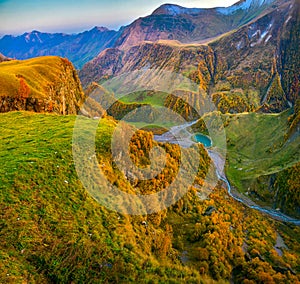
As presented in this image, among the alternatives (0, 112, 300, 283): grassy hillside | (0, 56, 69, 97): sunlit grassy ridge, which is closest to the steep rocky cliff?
(0, 56, 69, 97): sunlit grassy ridge

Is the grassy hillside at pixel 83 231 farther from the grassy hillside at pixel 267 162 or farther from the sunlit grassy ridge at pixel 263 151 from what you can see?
the sunlit grassy ridge at pixel 263 151

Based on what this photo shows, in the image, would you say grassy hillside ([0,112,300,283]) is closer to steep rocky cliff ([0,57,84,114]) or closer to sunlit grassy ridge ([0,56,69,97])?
steep rocky cliff ([0,57,84,114])

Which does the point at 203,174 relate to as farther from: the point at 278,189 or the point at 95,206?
the point at 95,206

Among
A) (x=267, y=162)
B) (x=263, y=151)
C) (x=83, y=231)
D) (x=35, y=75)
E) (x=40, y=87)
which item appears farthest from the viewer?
(x=263, y=151)

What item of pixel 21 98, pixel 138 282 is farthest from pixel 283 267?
pixel 21 98

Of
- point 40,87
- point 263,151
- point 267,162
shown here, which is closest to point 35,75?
point 40,87

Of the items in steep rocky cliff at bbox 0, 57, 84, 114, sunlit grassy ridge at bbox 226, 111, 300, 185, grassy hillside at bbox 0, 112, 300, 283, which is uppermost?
steep rocky cliff at bbox 0, 57, 84, 114

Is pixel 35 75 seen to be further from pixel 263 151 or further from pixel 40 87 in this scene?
pixel 263 151
